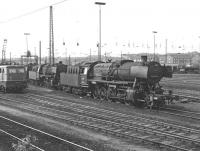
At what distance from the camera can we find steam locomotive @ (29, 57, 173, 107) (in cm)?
2175

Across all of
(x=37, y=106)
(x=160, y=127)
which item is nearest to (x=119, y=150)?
(x=160, y=127)

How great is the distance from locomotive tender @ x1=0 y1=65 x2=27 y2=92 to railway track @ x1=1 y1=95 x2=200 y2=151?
1005 centimetres

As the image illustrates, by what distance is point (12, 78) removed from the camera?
3198 centimetres

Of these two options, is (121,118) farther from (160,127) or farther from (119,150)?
(119,150)

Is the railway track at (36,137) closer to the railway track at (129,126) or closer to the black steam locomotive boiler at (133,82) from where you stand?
the railway track at (129,126)

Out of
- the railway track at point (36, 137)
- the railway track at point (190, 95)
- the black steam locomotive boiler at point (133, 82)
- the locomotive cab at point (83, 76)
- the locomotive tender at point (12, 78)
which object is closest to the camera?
the railway track at point (36, 137)

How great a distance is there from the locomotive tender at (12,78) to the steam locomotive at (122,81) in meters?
4.98

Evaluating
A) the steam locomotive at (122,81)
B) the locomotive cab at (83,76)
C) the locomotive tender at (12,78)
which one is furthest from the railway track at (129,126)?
the locomotive tender at (12,78)

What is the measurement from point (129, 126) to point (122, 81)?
864cm

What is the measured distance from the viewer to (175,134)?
13.6 metres

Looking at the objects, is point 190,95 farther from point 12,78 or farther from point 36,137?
point 36,137

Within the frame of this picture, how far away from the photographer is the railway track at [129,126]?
41.0ft

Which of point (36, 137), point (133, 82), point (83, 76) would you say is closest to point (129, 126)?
point (36, 137)

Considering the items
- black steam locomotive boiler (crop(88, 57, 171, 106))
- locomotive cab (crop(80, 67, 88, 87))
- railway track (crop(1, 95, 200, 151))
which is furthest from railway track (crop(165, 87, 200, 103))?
railway track (crop(1, 95, 200, 151))
